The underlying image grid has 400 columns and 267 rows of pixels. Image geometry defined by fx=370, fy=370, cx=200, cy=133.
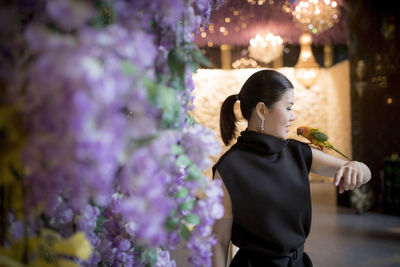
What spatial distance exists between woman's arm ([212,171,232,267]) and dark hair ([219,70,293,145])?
0.27 metres

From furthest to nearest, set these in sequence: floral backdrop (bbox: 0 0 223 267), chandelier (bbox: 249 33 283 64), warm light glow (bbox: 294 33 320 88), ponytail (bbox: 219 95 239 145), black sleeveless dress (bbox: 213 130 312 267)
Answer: warm light glow (bbox: 294 33 320 88) → chandelier (bbox: 249 33 283 64) → ponytail (bbox: 219 95 239 145) → black sleeveless dress (bbox: 213 130 312 267) → floral backdrop (bbox: 0 0 223 267)

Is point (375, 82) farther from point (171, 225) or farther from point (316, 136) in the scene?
point (171, 225)

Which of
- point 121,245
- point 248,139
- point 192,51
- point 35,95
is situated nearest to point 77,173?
point 35,95

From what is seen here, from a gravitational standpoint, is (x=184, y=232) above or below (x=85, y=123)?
below

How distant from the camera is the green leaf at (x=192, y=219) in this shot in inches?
23.5

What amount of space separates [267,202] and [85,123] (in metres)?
0.94

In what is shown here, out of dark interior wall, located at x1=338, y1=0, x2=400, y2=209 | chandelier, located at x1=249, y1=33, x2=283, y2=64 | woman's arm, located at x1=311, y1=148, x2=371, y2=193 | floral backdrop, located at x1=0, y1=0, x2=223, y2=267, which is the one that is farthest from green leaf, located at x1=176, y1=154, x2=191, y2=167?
chandelier, located at x1=249, y1=33, x2=283, y2=64

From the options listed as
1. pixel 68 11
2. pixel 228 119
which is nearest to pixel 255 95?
pixel 228 119

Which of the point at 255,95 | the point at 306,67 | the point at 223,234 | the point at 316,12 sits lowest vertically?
the point at 223,234

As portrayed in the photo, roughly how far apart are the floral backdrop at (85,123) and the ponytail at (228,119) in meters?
0.85

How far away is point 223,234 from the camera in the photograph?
1.24 meters

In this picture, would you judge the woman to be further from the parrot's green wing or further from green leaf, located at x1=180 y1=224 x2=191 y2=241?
green leaf, located at x1=180 y1=224 x2=191 y2=241

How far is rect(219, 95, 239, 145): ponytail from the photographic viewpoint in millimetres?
1452

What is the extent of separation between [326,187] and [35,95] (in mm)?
7814
